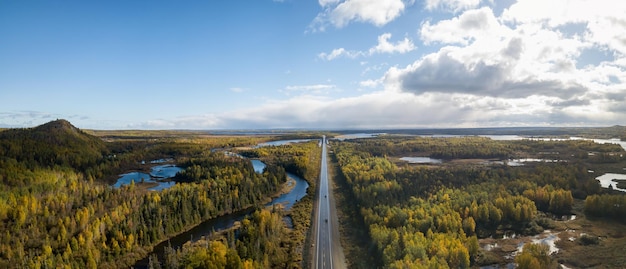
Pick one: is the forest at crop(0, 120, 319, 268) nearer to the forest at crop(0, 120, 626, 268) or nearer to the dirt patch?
the forest at crop(0, 120, 626, 268)

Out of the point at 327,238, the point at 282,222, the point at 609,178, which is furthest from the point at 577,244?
Result: the point at 609,178

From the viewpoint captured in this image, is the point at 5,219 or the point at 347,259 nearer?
the point at 347,259

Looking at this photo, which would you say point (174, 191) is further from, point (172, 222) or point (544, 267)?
point (544, 267)

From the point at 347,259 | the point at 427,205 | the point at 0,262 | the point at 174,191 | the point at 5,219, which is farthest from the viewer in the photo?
the point at 174,191

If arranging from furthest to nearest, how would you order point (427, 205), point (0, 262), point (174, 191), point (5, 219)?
point (174, 191)
point (427, 205)
point (5, 219)
point (0, 262)

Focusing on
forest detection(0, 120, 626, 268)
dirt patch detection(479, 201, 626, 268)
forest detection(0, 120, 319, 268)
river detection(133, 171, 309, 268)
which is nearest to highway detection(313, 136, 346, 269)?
forest detection(0, 120, 626, 268)

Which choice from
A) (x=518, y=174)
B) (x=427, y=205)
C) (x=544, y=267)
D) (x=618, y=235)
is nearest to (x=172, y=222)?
(x=427, y=205)

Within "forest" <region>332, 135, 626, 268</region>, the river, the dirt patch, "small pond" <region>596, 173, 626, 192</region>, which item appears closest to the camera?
"forest" <region>332, 135, 626, 268</region>

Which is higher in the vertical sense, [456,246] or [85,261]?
[456,246]
